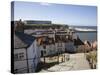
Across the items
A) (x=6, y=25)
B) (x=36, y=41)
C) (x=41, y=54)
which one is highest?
(x=6, y=25)

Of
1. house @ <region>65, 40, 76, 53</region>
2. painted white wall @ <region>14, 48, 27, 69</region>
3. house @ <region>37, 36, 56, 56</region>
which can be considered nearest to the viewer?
painted white wall @ <region>14, 48, 27, 69</region>

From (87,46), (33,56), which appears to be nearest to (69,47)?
(87,46)

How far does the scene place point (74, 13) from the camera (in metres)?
2.56

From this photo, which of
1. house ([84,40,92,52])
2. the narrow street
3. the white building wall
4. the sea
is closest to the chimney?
the white building wall

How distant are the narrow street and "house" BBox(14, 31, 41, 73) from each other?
0.25 metres

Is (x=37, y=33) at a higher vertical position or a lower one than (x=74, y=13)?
lower

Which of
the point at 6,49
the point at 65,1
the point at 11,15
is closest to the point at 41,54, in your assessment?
the point at 6,49

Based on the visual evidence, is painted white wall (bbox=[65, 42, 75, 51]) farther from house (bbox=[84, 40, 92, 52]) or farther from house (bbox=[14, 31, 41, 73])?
house (bbox=[14, 31, 41, 73])

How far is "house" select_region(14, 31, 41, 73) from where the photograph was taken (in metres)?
2.23

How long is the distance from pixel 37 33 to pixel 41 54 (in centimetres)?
25

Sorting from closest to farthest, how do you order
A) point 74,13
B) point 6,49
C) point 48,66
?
point 6,49, point 48,66, point 74,13

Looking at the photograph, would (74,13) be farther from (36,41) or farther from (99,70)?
(99,70)

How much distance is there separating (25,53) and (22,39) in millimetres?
160

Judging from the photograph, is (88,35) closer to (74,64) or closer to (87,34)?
(87,34)
